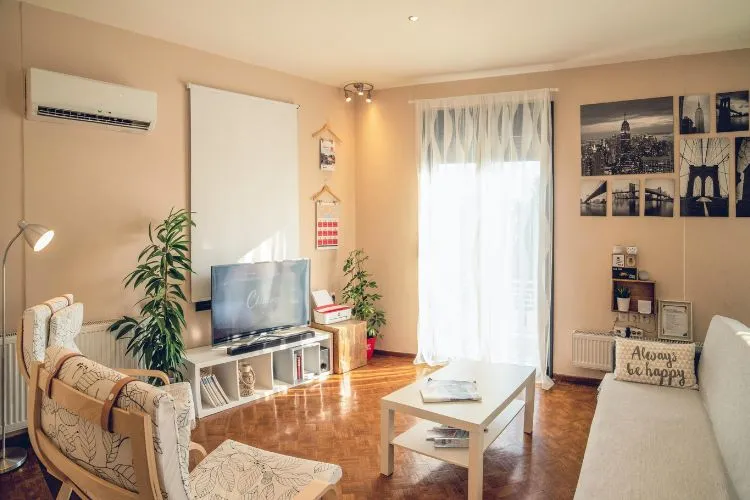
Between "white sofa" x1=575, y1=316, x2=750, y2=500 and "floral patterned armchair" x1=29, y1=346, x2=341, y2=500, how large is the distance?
1.24 metres

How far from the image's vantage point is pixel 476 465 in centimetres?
263

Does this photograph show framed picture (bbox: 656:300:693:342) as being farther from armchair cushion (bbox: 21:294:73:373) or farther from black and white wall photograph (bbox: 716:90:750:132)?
armchair cushion (bbox: 21:294:73:373)

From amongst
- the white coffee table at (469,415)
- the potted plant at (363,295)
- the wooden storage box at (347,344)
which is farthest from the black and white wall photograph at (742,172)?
the wooden storage box at (347,344)

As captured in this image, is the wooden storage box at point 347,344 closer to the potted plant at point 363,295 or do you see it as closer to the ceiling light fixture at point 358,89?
the potted plant at point 363,295

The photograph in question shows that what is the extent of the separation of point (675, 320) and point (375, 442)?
261 centimetres

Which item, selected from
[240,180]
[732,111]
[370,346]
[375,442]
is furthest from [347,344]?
[732,111]

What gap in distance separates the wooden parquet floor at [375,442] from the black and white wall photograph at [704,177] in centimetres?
173

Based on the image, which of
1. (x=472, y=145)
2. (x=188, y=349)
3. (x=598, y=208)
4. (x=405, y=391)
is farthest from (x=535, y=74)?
(x=188, y=349)

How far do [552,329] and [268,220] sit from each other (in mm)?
2736

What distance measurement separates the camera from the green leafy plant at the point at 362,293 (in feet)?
17.5

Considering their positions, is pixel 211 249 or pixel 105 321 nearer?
pixel 105 321

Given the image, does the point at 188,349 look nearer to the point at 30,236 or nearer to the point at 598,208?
the point at 30,236

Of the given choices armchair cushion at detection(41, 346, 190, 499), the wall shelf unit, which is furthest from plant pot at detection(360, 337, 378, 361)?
armchair cushion at detection(41, 346, 190, 499)

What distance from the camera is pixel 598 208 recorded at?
4566 millimetres
